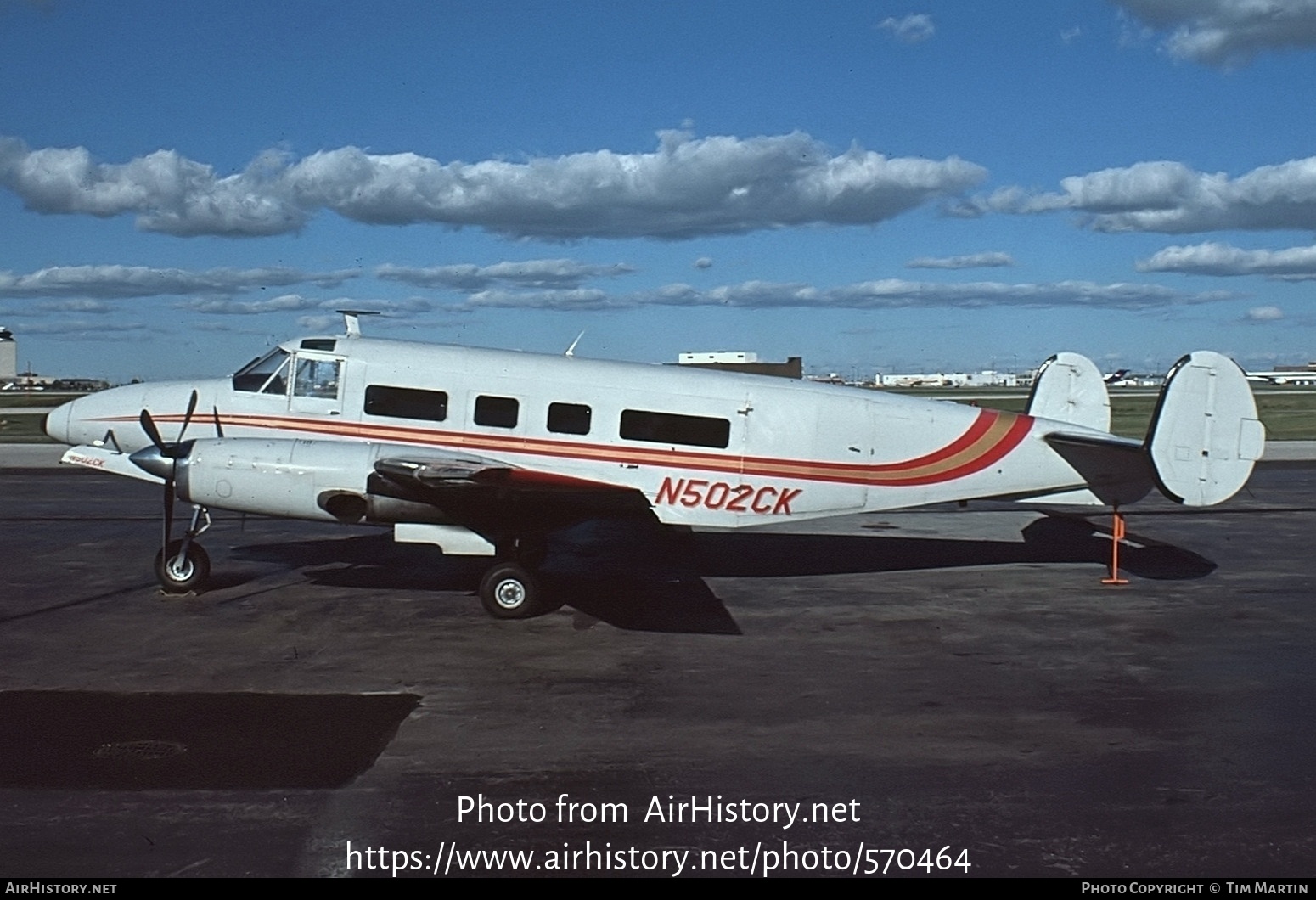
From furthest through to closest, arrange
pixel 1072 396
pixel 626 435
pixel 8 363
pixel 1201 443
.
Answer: pixel 8 363, pixel 1072 396, pixel 1201 443, pixel 626 435

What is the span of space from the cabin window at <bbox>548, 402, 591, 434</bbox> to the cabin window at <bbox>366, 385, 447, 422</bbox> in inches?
55.1

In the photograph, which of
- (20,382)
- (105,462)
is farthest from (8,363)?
(105,462)

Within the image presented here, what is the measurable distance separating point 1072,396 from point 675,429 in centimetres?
696

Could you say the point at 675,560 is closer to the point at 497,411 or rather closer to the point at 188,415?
the point at 497,411

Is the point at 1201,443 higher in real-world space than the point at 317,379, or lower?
lower

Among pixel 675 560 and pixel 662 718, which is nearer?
pixel 662 718

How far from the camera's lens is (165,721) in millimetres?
9320

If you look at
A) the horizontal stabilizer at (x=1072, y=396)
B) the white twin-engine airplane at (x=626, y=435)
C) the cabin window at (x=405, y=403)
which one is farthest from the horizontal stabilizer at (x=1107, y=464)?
the cabin window at (x=405, y=403)

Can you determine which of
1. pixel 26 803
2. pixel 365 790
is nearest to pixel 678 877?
pixel 365 790

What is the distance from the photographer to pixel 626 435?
14.5m

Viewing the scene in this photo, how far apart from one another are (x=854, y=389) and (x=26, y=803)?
1120cm

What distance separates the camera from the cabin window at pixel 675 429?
573 inches

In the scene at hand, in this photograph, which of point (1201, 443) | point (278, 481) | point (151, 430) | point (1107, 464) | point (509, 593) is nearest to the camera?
point (278, 481)

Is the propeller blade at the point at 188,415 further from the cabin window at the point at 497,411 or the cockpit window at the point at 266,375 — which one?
the cabin window at the point at 497,411
